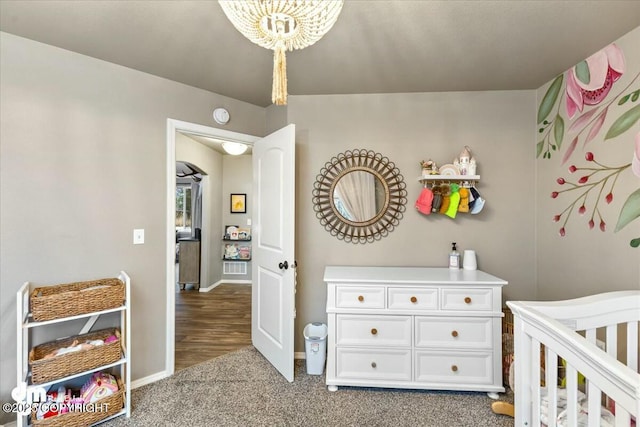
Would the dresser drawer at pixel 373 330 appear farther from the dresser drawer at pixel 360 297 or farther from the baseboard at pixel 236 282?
the baseboard at pixel 236 282

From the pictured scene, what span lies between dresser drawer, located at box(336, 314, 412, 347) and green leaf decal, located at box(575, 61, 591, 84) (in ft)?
6.54

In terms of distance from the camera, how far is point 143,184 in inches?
83.5

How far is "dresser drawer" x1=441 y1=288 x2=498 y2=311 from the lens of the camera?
1958 millimetres

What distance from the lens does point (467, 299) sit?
1.97 metres

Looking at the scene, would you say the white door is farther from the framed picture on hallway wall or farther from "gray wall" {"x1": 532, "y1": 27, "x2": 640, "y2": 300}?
the framed picture on hallway wall

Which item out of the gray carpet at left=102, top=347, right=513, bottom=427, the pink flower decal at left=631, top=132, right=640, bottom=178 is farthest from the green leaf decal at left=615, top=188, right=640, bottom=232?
the gray carpet at left=102, top=347, right=513, bottom=427

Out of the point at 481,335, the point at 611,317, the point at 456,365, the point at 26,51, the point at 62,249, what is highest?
the point at 26,51

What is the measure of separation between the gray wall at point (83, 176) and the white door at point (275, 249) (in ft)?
→ 2.35

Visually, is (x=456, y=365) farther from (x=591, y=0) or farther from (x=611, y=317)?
(x=591, y=0)

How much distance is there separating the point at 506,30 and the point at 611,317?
1.56m

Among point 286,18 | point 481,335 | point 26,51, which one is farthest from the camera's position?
point 481,335

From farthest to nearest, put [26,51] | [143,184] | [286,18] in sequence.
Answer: [143,184] < [26,51] < [286,18]

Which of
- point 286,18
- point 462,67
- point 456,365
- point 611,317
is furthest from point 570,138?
point 286,18

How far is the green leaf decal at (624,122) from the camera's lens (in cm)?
160
